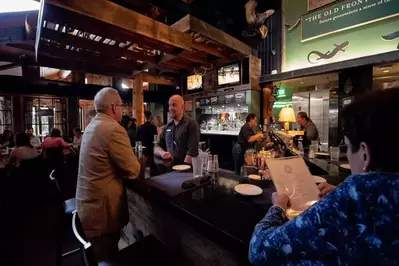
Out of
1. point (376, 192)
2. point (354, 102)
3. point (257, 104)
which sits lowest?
point (376, 192)

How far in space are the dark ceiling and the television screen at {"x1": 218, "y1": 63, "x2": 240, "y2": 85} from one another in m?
1.08

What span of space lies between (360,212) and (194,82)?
Result: 6.94 m

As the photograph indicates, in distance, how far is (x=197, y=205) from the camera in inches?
49.2

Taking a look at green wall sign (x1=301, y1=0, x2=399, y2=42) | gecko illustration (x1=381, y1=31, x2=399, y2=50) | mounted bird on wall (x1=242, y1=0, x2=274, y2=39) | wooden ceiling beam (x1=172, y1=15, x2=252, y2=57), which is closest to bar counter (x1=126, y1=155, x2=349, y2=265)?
wooden ceiling beam (x1=172, y1=15, x2=252, y2=57)

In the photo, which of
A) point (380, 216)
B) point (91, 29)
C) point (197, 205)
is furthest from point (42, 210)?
point (380, 216)

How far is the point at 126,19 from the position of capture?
9.34 feet

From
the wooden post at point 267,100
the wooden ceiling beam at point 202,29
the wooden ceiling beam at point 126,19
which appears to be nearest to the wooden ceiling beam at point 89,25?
the wooden ceiling beam at point 126,19

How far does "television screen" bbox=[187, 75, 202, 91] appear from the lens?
7039mm

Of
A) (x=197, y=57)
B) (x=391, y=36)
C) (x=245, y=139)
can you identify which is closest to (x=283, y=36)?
(x=391, y=36)

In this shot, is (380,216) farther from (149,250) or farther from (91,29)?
(91,29)

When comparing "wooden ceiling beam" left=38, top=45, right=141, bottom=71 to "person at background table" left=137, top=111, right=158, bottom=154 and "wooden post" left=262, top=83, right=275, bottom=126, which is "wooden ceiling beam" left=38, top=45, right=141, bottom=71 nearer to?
"person at background table" left=137, top=111, right=158, bottom=154

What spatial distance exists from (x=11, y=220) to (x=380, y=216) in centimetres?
441

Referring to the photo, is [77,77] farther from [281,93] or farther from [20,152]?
[281,93]

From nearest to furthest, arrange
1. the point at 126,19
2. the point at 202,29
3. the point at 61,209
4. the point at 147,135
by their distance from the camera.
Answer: the point at 61,209, the point at 126,19, the point at 202,29, the point at 147,135
